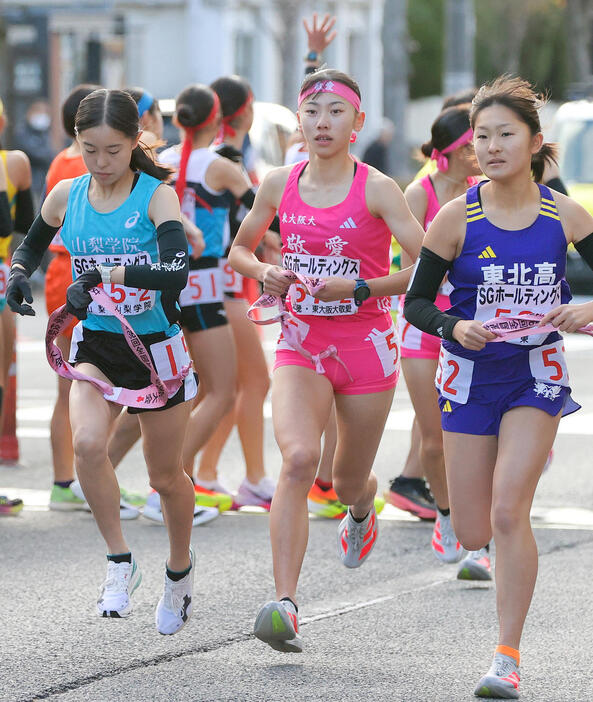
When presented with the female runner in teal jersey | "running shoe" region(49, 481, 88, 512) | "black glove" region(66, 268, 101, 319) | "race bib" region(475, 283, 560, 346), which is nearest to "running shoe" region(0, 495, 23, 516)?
"running shoe" region(49, 481, 88, 512)

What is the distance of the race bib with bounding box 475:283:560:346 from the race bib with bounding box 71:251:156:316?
1.28 meters

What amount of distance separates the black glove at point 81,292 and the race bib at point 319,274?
823 mm

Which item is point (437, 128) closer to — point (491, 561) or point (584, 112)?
point (491, 561)

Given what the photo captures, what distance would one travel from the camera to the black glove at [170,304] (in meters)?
5.76

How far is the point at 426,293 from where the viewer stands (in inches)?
211

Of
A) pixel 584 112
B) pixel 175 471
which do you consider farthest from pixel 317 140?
pixel 584 112

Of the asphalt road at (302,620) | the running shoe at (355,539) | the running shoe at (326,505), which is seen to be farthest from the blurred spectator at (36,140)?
the running shoe at (355,539)

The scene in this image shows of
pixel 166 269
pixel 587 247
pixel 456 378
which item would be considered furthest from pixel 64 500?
pixel 587 247

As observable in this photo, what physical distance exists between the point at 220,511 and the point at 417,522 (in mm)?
1079

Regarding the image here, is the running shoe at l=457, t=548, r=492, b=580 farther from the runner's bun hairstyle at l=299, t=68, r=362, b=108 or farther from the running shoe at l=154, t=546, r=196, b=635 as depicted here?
the runner's bun hairstyle at l=299, t=68, r=362, b=108

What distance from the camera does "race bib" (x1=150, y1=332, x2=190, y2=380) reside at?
575 centimetres

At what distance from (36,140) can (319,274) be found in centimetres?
1785

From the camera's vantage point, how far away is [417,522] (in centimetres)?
815

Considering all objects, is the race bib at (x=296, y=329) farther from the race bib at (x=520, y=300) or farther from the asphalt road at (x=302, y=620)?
the asphalt road at (x=302, y=620)
